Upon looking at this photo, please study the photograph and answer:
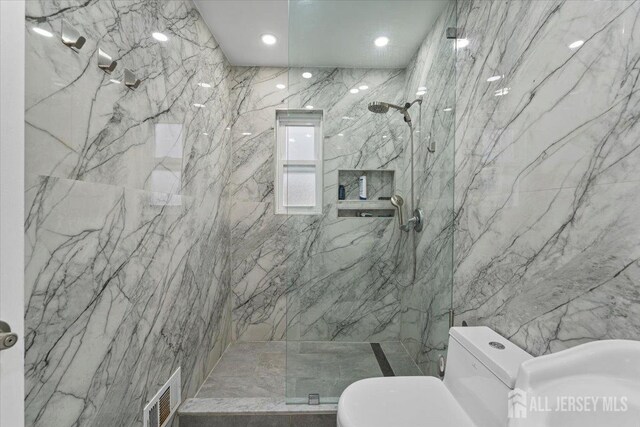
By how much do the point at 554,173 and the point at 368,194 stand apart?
979 millimetres

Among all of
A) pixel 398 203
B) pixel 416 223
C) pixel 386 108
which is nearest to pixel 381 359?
pixel 416 223

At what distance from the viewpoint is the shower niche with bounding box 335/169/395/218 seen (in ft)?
5.85

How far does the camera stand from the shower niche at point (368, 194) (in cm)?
178

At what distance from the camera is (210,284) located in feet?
7.13

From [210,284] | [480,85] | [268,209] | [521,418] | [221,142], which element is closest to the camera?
[521,418]

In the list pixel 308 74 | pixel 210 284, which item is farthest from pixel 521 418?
pixel 210 284

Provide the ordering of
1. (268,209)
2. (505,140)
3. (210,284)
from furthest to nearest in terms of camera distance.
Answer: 1. (268,209)
2. (210,284)
3. (505,140)

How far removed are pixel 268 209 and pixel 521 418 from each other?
2.33 m

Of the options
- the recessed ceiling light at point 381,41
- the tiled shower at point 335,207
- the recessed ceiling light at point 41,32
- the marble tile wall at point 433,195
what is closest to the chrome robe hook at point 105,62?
the tiled shower at point 335,207

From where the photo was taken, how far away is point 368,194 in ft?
5.91

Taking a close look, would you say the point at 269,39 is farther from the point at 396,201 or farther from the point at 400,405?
the point at 400,405

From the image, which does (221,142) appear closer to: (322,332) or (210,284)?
(210,284)

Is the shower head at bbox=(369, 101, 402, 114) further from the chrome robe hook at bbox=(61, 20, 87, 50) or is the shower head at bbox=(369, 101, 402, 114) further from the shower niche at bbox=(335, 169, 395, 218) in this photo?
the chrome robe hook at bbox=(61, 20, 87, 50)

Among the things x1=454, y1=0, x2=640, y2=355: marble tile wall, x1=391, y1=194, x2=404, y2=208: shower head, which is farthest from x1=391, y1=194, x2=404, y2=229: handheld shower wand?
x1=454, y1=0, x2=640, y2=355: marble tile wall
